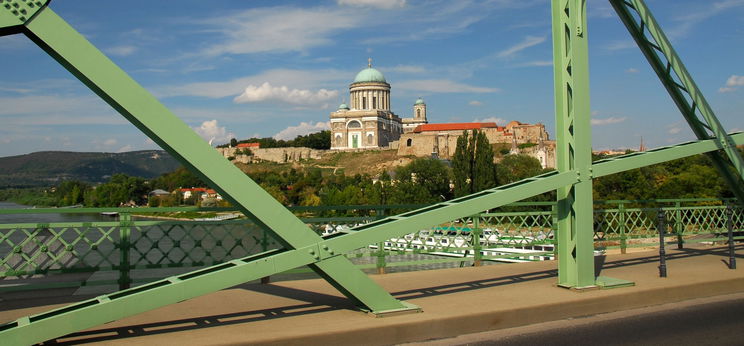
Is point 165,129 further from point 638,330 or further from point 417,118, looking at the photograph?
point 417,118

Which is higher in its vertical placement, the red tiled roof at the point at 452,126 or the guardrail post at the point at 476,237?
the red tiled roof at the point at 452,126

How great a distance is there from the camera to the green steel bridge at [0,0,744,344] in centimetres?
444

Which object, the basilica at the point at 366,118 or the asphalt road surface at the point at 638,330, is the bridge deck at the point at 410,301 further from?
the basilica at the point at 366,118

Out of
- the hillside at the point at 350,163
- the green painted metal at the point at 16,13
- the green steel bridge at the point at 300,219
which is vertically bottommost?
the green steel bridge at the point at 300,219

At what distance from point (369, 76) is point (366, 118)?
12465mm

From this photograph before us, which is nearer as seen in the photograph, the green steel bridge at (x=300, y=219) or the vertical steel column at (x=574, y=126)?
the green steel bridge at (x=300, y=219)

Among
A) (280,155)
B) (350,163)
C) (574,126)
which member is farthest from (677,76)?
(280,155)

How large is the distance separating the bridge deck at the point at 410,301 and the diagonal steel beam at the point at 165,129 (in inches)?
23.8

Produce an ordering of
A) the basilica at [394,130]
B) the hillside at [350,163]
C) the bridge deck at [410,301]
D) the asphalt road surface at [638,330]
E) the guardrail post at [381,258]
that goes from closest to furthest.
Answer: the bridge deck at [410,301] → the asphalt road surface at [638,330] → the guardrail post at [381,258] → the hillside at [350,163] → the basilica at [394,130]

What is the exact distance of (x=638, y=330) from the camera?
595cm

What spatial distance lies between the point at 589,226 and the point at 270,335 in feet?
13.1

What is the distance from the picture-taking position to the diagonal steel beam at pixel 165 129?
434 centimetres

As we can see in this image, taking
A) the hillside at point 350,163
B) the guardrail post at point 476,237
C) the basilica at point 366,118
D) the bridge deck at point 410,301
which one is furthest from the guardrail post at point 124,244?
the basilica at point 366,118

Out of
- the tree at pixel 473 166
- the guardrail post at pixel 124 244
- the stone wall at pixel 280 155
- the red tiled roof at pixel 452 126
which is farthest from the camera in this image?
the stone wall at pixel 280 155
